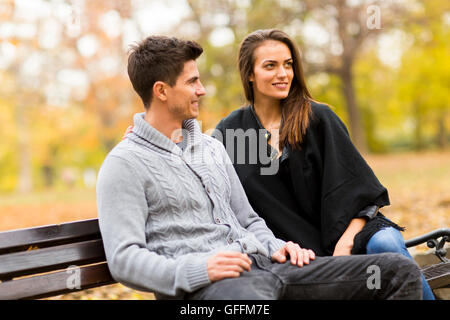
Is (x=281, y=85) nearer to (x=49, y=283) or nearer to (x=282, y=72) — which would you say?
(x=282, y=72)

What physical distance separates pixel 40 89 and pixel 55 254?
2036 centimetres

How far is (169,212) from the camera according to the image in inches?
98.0

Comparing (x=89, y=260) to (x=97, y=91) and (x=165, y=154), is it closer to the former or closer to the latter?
(x=165, y=154)

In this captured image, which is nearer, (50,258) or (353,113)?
(50,258)

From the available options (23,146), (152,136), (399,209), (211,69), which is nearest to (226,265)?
(152,136)

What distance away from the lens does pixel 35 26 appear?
40.3 ft

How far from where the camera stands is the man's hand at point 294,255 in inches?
101

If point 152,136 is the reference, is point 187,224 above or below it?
below

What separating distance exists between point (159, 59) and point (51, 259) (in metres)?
1.15

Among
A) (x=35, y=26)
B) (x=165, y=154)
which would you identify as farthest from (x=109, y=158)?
(x=35, y=26)

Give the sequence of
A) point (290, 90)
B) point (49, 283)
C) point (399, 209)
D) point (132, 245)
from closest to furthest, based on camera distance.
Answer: point (132, 245) < point (49, 283) < point (290, 90) < point (399, 209)

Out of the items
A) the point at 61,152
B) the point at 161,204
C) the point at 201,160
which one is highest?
the point at 201,160

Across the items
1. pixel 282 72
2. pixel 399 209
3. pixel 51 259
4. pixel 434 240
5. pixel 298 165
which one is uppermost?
pixel 282 72

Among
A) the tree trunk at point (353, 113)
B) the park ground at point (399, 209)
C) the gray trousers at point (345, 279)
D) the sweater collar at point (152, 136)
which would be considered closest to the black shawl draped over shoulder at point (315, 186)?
the gray trousers at point (345, 279)
